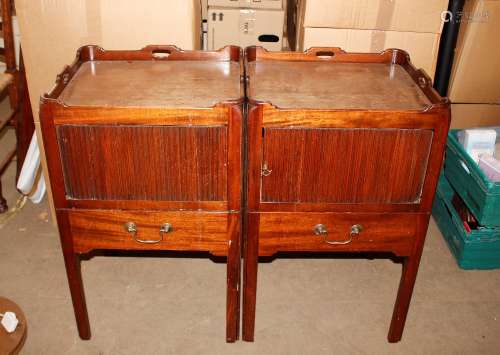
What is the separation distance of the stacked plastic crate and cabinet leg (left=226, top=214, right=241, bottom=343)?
88 centimetres

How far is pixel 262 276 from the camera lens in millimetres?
2012

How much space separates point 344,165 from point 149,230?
544 millimetres

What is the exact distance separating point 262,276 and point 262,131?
79 centimetres

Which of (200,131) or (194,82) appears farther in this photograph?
(194,82)

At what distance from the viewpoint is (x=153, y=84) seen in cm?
151

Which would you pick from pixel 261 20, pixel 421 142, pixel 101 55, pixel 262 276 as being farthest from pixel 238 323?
pixel 261 20

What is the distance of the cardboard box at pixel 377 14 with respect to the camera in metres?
1.78

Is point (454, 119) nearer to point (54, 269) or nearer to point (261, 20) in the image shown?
point (261, 20)

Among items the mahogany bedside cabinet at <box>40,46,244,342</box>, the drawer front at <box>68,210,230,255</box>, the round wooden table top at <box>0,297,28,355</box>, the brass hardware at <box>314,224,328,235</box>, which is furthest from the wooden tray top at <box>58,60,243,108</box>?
the round wooden table top at <box>0,297,28,355</box>

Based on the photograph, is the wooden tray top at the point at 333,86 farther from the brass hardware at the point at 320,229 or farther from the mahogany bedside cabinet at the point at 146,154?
the brass hardware at the point at 320,229

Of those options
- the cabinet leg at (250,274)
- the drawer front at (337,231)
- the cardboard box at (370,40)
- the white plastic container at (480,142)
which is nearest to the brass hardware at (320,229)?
the drawer front at (337,231)

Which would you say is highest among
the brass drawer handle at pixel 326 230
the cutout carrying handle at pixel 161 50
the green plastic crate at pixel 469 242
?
the cutout carrying handle at pixel 161 50

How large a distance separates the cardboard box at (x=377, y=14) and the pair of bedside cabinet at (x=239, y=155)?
18 cm

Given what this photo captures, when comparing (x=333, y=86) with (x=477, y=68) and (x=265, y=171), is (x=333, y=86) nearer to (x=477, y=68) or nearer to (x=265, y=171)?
(x=265, y=171)
